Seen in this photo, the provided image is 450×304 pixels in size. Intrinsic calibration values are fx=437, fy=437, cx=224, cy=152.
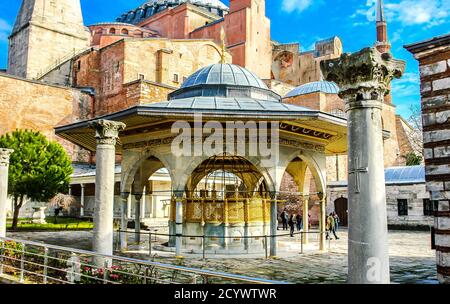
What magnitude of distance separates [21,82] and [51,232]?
13878mm

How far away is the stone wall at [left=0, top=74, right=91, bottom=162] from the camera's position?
26672 mm

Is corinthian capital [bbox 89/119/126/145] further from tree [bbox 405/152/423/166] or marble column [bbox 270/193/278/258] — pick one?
tree [bbox 405/152/423/166]

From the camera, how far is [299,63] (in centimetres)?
4178

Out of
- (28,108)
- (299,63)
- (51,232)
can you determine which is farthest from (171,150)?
(299,63)

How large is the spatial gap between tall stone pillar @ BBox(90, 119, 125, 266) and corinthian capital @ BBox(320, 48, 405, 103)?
168 inches

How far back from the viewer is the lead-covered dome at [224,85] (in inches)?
452

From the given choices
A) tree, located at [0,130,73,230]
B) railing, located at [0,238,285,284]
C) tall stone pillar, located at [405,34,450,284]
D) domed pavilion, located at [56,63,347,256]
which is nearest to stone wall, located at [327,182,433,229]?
domed pavilion, located at [56,63,347,256]

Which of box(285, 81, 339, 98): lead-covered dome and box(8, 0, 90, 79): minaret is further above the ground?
box(8, 0, 90, 79): minaret

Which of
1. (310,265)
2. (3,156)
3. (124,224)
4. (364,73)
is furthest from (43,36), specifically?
(364,73)

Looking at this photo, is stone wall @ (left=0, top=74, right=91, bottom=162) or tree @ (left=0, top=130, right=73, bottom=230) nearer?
tree @ (left=0, top=130, right=73, bottom=230)

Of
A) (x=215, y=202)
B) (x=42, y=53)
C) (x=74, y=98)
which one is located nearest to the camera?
(x=215, y=202)

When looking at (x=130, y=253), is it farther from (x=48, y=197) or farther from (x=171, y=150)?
(x=48, y=197)

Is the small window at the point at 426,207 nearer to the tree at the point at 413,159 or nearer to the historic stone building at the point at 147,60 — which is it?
the historic stone building at the point at 147,60

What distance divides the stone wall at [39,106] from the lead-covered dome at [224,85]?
18.5 m
